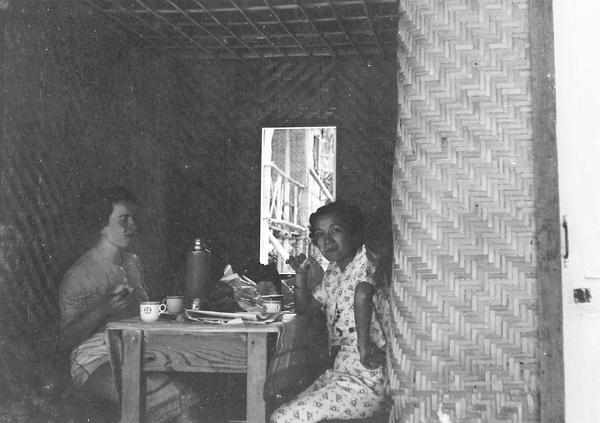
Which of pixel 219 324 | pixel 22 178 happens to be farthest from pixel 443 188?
pixel 22 178

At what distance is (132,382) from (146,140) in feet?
11.8

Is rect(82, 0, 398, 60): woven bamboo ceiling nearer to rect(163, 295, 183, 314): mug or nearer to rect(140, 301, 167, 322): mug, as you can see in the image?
rect(163, 295, 183, 314): mug

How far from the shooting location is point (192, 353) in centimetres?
279

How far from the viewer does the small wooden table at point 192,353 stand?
2.75 meters

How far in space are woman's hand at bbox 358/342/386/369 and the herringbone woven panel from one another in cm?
59

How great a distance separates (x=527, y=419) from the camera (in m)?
2.28

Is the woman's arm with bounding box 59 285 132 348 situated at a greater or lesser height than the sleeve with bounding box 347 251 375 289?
lesser

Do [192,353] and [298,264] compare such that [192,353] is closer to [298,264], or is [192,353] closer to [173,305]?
[173,305]

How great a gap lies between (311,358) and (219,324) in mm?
762

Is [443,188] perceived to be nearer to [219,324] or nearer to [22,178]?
[219,324]

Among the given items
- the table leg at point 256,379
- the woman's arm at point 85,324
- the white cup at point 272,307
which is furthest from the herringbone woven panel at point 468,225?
the woman's arm at point 85,324

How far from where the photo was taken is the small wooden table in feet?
9.03

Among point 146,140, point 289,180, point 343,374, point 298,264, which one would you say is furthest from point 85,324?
point 289,180

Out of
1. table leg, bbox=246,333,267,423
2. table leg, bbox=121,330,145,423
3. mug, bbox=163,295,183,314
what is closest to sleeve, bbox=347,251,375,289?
table leg, bbox=246,333,267,423
